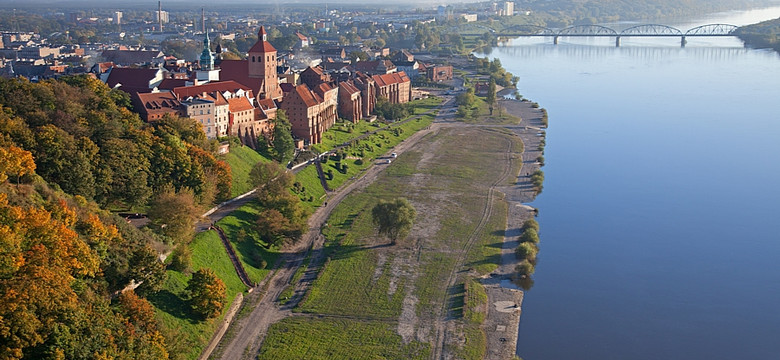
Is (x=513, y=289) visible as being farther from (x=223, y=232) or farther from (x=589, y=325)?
(x=223, y=232)

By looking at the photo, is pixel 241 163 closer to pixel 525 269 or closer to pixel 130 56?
pixel 525 269

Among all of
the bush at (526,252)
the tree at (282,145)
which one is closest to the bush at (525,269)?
the bush at (526,252)

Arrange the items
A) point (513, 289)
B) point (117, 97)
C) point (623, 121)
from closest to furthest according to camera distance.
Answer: point (513, 289) → point (117, 97) → point (623, 121)

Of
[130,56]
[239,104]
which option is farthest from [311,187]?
[130,56]

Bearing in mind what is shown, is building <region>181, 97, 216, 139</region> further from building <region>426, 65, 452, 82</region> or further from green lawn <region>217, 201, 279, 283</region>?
building <region>426, 65, 452, 82</region>

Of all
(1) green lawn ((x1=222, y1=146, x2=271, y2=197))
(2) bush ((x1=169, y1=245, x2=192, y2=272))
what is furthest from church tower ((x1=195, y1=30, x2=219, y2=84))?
(2) bush ((x1=169, y1=245, x2=192, y2=272))

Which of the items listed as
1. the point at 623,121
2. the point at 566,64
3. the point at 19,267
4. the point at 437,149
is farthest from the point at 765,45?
the point at 19,267
